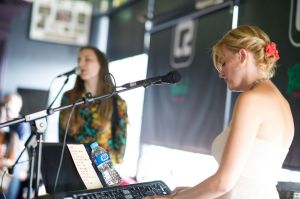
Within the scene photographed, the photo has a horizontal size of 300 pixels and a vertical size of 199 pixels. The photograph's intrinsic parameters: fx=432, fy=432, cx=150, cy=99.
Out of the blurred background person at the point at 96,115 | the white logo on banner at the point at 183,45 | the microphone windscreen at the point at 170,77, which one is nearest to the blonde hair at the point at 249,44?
the microphone windscreen at the point at 170,77

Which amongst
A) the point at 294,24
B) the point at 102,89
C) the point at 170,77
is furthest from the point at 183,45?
the point at 170,77

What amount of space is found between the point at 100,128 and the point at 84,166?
114 centimetres

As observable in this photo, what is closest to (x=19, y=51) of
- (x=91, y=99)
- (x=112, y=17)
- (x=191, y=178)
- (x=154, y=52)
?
(x=112, y=17)

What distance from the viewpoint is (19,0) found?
5.46 metres

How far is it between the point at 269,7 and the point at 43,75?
3911mm

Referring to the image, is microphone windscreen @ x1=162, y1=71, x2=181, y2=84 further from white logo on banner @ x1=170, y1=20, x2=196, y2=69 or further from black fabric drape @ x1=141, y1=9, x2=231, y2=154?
white logo on banner @ x1=170, y1=20, x2=196, y2=69

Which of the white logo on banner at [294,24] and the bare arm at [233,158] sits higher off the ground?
the white logo on banner at [294,24]

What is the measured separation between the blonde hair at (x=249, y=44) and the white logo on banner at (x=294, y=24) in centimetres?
89

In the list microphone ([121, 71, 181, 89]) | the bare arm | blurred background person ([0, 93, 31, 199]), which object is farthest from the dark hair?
the bare arm

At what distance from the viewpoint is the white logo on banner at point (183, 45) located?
11.3ft

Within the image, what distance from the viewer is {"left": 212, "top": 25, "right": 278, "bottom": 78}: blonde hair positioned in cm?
144

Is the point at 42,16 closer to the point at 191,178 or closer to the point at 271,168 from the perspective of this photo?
the point at 191,178

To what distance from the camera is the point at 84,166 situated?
5.17 ft

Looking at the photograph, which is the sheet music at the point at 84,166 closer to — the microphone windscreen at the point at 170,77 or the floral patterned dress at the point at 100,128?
the microphone windscreen at the point at 170,77
